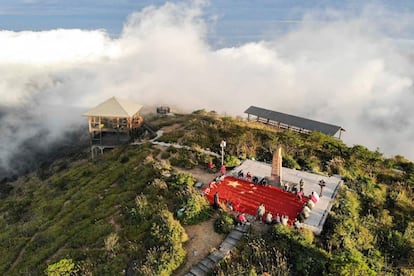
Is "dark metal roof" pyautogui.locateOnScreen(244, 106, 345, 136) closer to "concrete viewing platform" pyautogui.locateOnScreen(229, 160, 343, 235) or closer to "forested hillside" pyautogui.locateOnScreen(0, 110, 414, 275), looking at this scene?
"forested hillside" pyautogui.locateOnScreen(0, 110, 414, 275)

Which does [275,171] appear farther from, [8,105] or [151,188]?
[8,105]

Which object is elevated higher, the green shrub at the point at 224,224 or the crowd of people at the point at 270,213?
the crowd of people at the point at 270,213

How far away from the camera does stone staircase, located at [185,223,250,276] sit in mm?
15602

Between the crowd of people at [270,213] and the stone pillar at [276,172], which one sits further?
the stone pillar at [276,172]

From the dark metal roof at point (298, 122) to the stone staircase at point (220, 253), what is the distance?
24969mm

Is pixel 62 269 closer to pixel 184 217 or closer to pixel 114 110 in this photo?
pixel 184 217

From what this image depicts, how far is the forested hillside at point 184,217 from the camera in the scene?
1599cm

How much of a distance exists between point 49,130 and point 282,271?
69359mm

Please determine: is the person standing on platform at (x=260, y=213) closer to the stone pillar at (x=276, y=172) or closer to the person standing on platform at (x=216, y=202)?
the person standing on platform at (x=216, y=202)

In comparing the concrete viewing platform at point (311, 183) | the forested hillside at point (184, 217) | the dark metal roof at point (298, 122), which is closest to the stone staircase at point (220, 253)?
the forested hillside at point (184, 217)

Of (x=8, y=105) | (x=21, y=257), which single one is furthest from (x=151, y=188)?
(x=8, y=105)

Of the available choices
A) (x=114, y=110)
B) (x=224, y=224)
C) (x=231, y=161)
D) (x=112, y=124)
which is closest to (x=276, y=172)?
(x=231, y=161)

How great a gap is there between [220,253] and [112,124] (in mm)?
30037

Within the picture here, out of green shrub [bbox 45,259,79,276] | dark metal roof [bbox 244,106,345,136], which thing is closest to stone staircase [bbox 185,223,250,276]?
green shrub [bbox 45,259,79,276]
